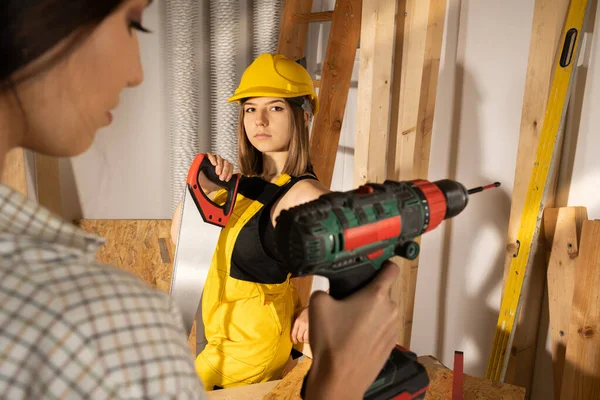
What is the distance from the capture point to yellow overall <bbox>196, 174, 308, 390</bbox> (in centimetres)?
142

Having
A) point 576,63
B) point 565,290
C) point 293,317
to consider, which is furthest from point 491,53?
point 293,317

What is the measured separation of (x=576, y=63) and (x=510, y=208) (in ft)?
1.84

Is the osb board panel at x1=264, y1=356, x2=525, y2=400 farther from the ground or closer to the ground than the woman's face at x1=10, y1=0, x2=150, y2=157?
closer to the ground

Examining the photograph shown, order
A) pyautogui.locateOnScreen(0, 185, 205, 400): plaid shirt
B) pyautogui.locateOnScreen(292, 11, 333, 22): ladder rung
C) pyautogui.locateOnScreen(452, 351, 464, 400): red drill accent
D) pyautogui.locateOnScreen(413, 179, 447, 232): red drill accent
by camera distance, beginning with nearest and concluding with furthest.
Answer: pyautogui.locateOnScreen(0, 185, 205, 400): plaid shirt < pyautogui.locateOnScreen(413, 179, 447, 232): red drill accent < pyautogui.locateOnScreen(452, 351, 464, 400): red drill accent < pyautogui.locateOnScreen(292, 11, 333, 22): ladder rung

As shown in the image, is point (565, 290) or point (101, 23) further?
point (565, 290)

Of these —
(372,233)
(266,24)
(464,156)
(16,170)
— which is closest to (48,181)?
(16,170)

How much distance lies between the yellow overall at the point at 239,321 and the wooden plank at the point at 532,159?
0.82 meters

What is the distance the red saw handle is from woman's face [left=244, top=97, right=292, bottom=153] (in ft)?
0.48

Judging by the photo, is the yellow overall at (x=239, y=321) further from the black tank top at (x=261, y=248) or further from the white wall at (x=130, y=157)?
the white wall at (x=130, y=157)

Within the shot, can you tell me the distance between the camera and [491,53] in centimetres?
181

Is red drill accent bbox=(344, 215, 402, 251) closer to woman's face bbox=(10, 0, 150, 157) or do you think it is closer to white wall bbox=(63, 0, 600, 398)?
woman's face bbox=(10, 0, 150, 157)

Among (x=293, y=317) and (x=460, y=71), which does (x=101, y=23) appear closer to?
(x=293, y=317)

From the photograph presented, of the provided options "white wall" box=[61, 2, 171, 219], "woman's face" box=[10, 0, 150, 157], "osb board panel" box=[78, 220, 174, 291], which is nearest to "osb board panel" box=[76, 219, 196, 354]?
"osb board panel" box=[78, 220, 174, 291]

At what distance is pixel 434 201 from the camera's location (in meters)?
0.76
